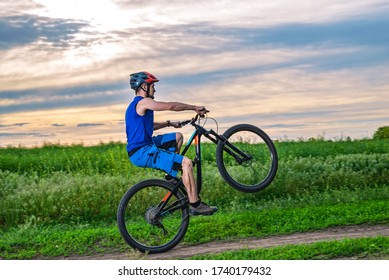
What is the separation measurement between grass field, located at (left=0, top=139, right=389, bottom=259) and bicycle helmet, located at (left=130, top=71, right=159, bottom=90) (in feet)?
7.28

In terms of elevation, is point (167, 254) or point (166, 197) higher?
point (166, 197)

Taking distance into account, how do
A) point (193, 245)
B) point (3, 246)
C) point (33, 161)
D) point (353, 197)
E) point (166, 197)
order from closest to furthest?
point (166, 197) < point (193, 245) < point (3, 246) < point (353, 197) < point (33, 161)

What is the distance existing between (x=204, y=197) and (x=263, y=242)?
264cm

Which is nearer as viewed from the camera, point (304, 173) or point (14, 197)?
point (14, 197)

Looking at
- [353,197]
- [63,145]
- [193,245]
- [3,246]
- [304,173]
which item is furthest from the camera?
[63,145]

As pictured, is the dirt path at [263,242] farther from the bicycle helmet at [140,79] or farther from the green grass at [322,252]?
the bicycle helmet at [140,79]

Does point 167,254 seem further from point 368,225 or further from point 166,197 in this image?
point 368,225

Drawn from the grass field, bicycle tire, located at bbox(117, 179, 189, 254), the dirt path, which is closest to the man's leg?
bicycle tire, located at bbox(117, 179, 189, 254)

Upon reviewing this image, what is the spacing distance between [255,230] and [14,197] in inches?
172

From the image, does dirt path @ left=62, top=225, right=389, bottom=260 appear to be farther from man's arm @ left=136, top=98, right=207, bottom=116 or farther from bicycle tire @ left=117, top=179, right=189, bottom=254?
man's arm @ left=136, top=98, right=207, bottom=116

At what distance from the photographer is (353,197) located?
1077cm

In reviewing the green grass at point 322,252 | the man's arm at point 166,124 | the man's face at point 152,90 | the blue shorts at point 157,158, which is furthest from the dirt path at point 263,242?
the man's face at point 152,90

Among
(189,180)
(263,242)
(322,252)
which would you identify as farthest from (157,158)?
(322,252)

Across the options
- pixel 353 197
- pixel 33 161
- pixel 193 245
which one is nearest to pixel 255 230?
pixel 193 245
